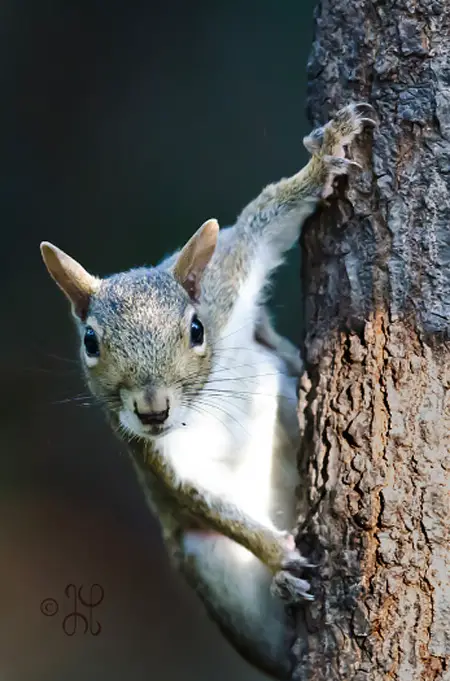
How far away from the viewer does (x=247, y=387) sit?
1.84 meters

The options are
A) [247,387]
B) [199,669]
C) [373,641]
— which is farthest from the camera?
[199,669]

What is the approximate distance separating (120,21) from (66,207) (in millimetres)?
599

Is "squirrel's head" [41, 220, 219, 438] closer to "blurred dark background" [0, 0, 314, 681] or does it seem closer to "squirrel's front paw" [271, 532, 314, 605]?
"squirrel's front paw" [271, 532, 314, 605]

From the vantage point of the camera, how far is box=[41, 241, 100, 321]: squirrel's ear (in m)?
1.64

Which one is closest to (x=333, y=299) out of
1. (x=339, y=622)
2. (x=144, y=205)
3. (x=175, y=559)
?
(x=339, y=622)

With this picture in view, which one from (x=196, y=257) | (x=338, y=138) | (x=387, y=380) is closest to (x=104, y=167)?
(x=196, y=257)

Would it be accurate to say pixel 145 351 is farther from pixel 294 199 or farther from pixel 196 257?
pixel 294 199

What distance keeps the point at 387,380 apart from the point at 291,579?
0.37 meters

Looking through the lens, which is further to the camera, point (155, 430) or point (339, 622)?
point (155, 430)

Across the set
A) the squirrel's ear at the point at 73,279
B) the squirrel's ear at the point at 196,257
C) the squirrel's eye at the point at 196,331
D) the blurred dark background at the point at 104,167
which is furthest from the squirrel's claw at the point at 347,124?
the blurred dark background at the point at 104,167

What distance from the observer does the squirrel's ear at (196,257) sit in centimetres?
165

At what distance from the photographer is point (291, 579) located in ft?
4.91

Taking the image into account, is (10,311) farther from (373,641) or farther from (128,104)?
(373,641)

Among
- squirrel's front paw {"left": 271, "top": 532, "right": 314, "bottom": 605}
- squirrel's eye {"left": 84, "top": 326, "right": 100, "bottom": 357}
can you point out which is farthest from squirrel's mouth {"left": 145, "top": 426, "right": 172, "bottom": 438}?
squirrel's front paw {"left": 271, "top": 532, "right": 314, "bottom": 605}
